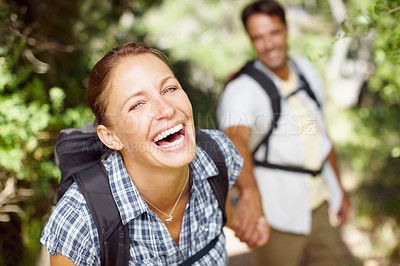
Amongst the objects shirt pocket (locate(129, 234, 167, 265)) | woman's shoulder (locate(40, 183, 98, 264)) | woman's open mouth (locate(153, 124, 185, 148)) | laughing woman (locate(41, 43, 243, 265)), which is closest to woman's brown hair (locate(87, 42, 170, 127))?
laughing woman (locate(41, 43, 243, 265))

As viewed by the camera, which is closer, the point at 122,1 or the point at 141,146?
the point at 141,146

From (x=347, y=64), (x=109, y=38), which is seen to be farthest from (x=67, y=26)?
(x=347, y=64)

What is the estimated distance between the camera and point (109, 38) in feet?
12.8

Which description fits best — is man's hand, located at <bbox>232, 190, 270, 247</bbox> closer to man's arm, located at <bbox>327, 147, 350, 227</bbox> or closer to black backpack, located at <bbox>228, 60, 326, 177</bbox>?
black backpack, located at <bbox>228, 60, 326, 177</bbox>

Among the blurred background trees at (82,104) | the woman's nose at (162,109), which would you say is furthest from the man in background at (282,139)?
the woman's nose at (162,109)

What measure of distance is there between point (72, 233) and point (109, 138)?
0.42 m

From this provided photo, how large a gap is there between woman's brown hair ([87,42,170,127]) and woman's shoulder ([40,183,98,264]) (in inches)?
14.9

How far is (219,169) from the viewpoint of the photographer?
1.59 m

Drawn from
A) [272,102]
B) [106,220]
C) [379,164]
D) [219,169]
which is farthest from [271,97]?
[379,164]

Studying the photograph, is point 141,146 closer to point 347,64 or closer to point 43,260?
point 43,260

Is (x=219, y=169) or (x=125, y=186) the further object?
(x=219, y=169)

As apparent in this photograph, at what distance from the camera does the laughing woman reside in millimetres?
1221

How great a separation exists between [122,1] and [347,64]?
10.7 m

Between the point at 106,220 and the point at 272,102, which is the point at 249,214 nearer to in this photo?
the point at 272,102
